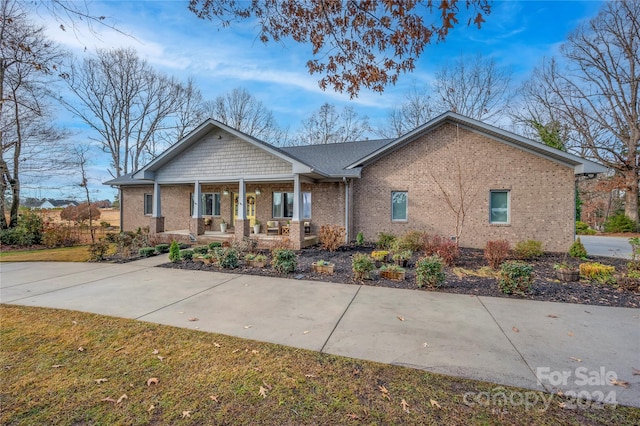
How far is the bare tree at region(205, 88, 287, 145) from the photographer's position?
29.9 metres

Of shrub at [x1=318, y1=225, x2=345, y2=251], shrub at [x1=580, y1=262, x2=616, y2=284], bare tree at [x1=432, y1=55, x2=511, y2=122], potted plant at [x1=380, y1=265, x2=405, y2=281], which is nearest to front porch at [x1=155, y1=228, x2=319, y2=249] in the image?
shrub at [x1=318, y1=225, x2=345, y2=251]

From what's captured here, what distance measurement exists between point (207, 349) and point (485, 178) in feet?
39.2

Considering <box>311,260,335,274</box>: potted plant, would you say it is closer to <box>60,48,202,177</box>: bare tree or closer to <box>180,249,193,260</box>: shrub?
<box>180,249,193,260</box>: shrub

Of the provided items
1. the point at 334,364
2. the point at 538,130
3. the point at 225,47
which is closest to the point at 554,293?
the point at 334,364

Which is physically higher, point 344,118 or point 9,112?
point 344,118

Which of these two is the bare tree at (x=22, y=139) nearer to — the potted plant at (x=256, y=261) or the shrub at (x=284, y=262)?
the potted plant at (x=256, y=261)

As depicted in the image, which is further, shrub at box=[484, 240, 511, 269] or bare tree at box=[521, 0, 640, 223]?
bare tree at box=[521, 0, 640, 223]

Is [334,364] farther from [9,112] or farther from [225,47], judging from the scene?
[9,112]

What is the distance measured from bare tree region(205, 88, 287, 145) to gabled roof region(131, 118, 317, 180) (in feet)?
55.0

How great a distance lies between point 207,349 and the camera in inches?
143

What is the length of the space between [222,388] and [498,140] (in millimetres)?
12788

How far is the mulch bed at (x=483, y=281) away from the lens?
19.4ft

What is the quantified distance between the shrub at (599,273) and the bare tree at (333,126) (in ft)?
74.9

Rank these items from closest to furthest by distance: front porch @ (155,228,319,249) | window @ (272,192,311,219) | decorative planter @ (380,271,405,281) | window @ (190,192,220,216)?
decorative planter @ (380,271,405,281) → front porch @ (155,228,319,249) → window @ (272,192,311,219) → window @ (190,192,220,216)
